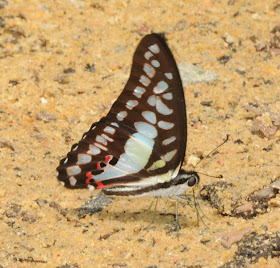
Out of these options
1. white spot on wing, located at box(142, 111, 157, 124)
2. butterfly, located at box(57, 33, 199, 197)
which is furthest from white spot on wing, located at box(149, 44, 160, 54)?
white spot on wing, located at box(142, 111, 157, 124)

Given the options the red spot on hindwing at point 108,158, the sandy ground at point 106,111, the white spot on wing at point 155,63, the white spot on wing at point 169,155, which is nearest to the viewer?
the sandy ground at point 106,111

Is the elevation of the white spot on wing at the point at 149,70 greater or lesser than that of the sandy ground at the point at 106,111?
greater

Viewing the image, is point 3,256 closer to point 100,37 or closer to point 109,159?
point 109,159

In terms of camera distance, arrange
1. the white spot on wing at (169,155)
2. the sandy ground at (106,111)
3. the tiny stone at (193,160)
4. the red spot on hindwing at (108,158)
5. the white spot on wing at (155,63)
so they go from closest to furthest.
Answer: the sandy ground at (106,111), the white spot on wing at (169,155), the white spot on wing at (155,63), the red spot on hindwing at (108,158), the tiny stone at (193,160)

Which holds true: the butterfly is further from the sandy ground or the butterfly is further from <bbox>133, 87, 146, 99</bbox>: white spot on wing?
the sandy ground

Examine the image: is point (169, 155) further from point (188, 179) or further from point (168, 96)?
point (168, 96)

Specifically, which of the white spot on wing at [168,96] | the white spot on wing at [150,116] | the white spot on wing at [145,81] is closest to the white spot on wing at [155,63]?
the white spot on wing at [145,81]

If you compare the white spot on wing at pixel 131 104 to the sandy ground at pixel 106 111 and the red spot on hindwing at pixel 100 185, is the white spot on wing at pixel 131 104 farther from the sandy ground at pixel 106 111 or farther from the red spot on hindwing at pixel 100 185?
the sandy ground at pixel 106 111

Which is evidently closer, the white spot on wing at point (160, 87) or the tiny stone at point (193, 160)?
the white spot on wing at point (160, 87)
